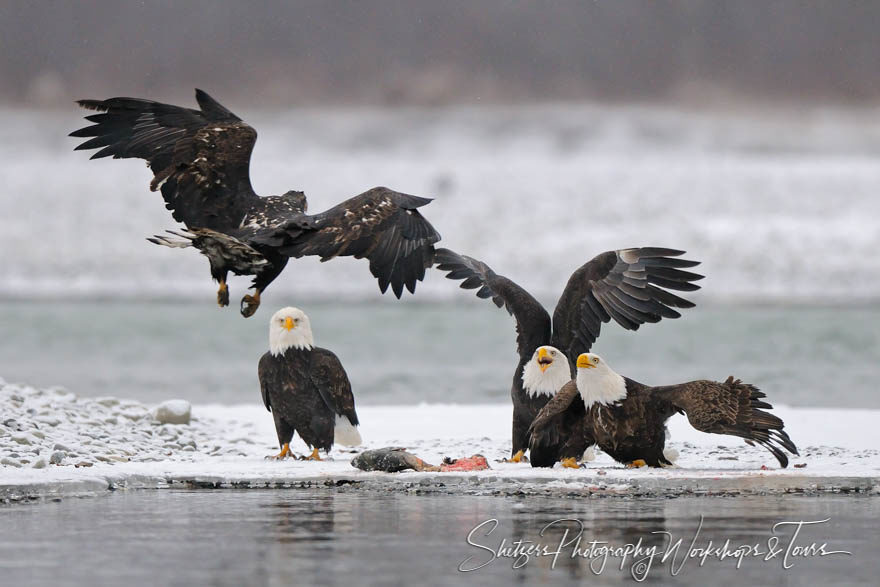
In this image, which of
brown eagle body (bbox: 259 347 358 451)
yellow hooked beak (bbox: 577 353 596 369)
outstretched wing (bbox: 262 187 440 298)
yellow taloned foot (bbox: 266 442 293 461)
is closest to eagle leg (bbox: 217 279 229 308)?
outstretched wing (bbox: 262 187 440 298)

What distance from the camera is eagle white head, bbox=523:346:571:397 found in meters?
8.58

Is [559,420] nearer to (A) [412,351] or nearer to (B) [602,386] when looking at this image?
(B) [602,386]

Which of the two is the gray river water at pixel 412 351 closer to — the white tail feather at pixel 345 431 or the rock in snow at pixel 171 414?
the rock in snow at pixel 171 414

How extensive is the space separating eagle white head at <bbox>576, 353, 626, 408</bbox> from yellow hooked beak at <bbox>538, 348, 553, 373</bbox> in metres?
0.65

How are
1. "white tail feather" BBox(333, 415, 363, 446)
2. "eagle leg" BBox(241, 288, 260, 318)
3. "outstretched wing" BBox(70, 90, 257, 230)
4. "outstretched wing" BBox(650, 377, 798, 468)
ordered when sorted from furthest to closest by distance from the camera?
1. "white tail feather" BBox(333, 415, 363, 446)
2. "outstretched wing" BBox(70, 90, 257, 230)
3. "eagle leg" BBox(241, 288, 260, 318)
4. "outstretched wing" BBox(650, 377, 798, 468)

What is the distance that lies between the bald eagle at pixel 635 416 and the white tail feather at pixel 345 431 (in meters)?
1.50

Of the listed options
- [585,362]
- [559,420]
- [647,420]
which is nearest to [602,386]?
[585,362]

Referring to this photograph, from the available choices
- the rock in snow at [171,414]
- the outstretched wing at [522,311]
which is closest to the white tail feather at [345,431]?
the outstretched wing at [522,311]

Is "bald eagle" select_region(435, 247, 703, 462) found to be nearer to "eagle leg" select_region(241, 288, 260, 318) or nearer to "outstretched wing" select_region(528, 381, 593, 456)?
"outstretched wing" select_region(528, 381, 593, 456)

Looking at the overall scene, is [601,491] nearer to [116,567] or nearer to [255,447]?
[116,567]

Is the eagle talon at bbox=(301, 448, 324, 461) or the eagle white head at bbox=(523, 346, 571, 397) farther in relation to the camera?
the eagle talon at bbox=(301, 448, 324, 461)

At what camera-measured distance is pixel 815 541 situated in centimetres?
535

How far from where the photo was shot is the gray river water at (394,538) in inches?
181

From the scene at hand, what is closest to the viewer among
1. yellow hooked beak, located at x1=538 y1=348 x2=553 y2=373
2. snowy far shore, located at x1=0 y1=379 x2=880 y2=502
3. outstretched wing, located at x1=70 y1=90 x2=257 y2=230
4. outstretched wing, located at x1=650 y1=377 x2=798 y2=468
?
snowy far shore, located at x1=0 y1=379 x2=880 y2=502
